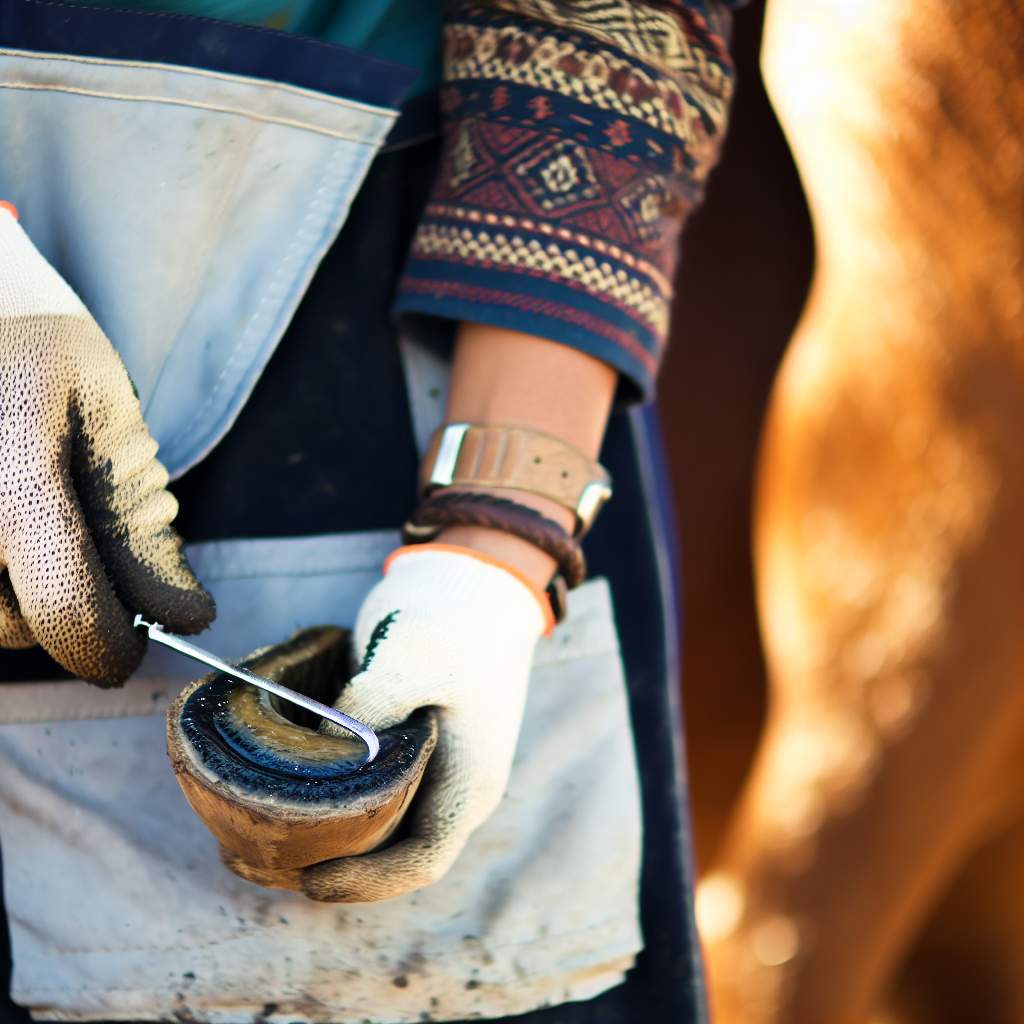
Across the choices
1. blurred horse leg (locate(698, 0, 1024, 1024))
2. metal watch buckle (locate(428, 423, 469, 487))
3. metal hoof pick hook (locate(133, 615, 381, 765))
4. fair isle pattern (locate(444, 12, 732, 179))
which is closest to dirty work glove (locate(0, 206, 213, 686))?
metal hoof pick hook (locate(133, 615, 381, 765))

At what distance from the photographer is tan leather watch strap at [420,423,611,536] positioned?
625 mm

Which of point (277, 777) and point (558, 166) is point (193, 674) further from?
point (558, 166)

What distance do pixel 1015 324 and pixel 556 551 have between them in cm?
57

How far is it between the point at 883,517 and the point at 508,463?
62 cm

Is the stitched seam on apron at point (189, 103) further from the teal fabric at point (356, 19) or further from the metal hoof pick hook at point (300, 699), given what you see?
the metal hoof pick hook at point (300, 699)

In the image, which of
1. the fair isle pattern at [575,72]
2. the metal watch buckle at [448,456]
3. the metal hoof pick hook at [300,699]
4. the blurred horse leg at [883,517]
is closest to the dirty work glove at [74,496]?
the metal hoof pick hook at [300,699]

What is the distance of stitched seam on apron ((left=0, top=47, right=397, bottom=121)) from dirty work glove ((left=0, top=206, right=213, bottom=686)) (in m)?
0.10

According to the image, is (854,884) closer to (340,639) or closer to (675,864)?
(675,864)

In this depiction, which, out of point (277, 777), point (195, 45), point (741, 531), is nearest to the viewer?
point (277, 777)

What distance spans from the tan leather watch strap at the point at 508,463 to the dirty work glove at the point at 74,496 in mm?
156

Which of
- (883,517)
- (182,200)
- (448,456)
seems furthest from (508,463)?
(883,517)

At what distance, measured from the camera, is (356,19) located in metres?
0.66

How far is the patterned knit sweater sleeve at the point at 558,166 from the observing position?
64 cm

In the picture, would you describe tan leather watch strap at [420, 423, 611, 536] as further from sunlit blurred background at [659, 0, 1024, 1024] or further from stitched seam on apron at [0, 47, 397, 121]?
sunlit blurred background at [659, 0, 1024, 1024]
